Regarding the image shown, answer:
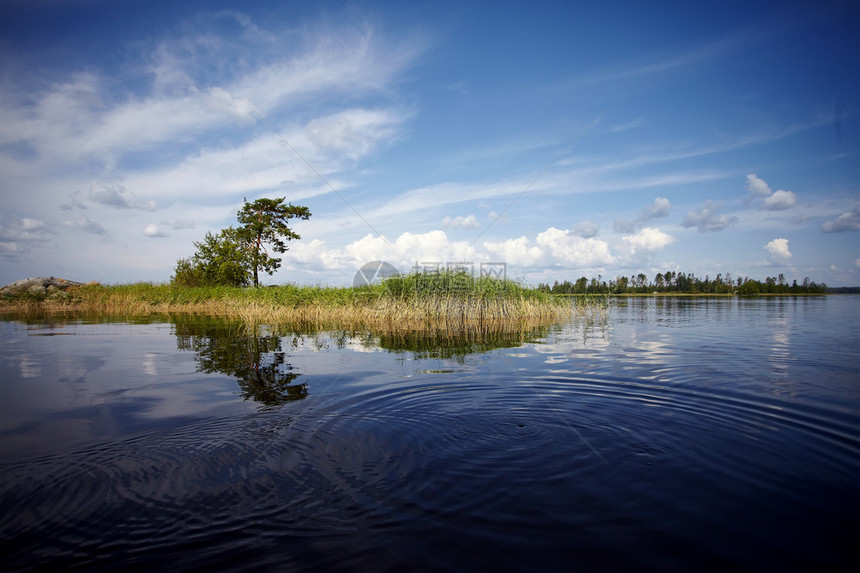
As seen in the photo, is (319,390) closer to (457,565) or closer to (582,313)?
(457,565)

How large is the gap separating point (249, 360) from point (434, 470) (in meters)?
9.63

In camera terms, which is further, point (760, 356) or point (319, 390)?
point (760, 356)

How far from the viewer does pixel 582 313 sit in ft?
105

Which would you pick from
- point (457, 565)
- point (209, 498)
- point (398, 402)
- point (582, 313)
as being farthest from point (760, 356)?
point (582, 313)

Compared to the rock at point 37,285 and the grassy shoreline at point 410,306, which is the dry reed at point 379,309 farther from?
the rock at point 37,285

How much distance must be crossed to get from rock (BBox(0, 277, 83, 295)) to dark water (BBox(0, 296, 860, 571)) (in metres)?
43.6

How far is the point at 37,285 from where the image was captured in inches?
1804

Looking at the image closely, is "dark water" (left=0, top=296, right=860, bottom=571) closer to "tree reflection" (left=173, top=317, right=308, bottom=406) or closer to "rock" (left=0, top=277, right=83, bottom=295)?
"tree reflection" (left=173, top=317, right=308, bottom=406)

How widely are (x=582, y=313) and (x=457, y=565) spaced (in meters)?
30.7

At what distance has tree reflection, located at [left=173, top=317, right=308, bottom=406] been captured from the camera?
8.98 meters

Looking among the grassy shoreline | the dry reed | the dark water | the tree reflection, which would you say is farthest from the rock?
the dark water

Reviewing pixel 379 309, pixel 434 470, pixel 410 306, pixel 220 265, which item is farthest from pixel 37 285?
pixel 434 470

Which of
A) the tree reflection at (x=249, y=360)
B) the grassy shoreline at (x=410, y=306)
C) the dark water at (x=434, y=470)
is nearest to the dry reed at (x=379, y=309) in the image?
the grassy shoreline at (x=410, y=306)

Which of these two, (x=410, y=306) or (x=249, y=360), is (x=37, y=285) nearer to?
(x=410, y=306)
